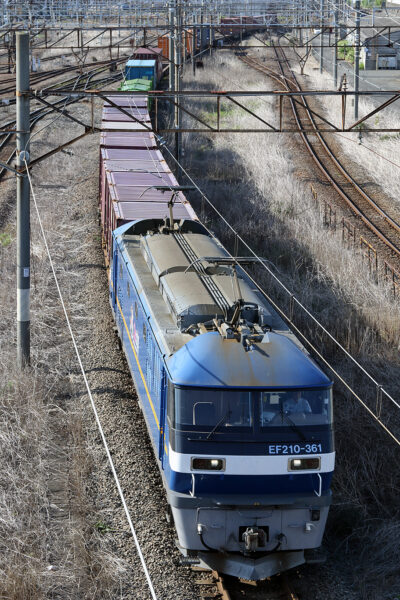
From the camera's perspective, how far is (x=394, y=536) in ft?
34.3

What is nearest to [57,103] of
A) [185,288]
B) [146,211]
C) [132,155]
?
[132,155]

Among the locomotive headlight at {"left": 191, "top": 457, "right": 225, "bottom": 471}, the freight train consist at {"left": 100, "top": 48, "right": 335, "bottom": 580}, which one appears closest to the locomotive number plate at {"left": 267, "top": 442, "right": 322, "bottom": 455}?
the freight train consist at {"left": 100, "top": 48, "right": 335, "bottom": 580}

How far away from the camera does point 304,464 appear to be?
8.99 metres

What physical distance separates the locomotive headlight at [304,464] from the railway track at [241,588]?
1.32 metres

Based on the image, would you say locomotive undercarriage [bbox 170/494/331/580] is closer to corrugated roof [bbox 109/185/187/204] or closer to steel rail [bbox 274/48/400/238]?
corrugated roof [bbox 109/185/187/204]

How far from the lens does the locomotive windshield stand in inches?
350

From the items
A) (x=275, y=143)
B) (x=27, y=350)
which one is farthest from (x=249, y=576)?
(x=275, y=143)

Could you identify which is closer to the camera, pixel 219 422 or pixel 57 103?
pixel 219 422

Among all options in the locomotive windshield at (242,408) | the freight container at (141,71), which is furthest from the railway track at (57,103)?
the locomotive windshield at (242,408)

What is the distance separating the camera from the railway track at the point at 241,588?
29.8ft

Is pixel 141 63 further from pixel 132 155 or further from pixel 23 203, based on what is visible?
pixel 23 203

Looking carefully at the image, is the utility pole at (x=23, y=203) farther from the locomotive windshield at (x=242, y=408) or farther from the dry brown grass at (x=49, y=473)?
the locomotive windshield at (x=242, y=408)

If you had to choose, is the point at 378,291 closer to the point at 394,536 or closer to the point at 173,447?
the point at 394,536

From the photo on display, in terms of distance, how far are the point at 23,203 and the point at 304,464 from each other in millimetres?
7717
